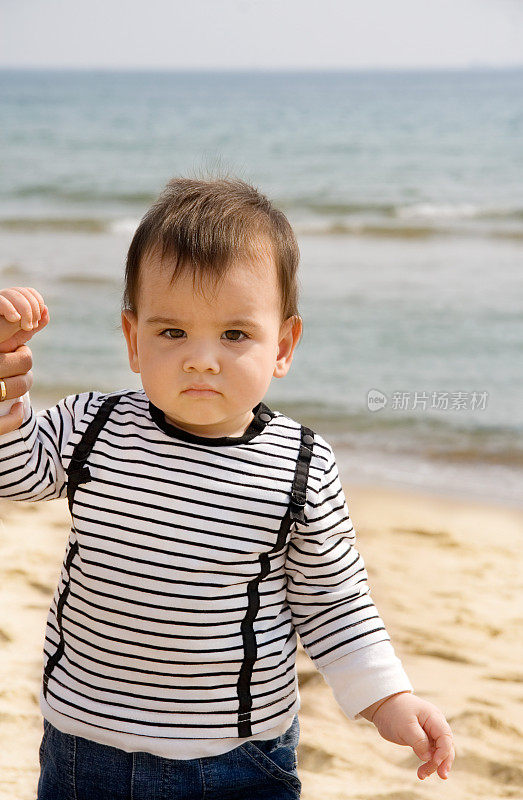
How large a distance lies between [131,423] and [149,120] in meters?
29.3

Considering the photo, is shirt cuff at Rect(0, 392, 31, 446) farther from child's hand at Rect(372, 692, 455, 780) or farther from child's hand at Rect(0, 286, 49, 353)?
child's hand at Rect(372, 692, 455, 780)

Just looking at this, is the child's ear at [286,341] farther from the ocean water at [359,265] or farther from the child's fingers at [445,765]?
the child's fingers at [445,765]

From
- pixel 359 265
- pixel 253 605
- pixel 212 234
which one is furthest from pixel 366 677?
pixel 359 265

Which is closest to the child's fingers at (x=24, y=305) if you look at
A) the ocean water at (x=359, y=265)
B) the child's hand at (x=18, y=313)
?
the child's hand at (x=18, y=313)

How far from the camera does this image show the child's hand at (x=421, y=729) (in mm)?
1483

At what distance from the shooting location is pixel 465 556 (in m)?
3.80

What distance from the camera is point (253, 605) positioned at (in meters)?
1.50

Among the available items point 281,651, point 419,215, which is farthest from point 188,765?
point 419,215

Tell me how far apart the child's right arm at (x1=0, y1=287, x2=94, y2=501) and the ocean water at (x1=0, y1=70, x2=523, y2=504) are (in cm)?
54

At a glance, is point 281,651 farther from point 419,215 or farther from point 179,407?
point 419,215

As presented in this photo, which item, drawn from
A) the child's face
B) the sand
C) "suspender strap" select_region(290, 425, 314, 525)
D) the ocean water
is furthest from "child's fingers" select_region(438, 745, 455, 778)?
the ocean water

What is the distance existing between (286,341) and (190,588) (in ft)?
1.47

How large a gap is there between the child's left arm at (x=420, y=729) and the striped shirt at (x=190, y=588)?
32 millimetres

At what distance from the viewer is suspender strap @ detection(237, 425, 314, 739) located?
58.2 inches
